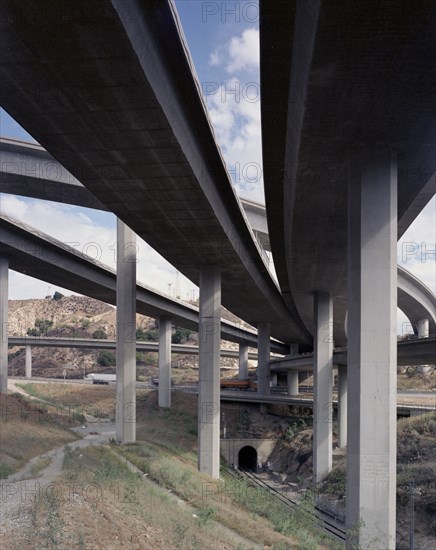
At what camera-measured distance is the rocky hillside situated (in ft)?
411

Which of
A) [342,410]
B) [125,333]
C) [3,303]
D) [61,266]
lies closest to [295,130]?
[125,333]

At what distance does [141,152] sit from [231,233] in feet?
35.5

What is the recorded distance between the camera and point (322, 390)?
39.0 m

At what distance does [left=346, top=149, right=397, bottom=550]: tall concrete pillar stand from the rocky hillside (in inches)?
4141

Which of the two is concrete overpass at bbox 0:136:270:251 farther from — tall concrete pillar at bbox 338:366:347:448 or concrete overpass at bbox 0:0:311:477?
tall concrete pillar at bbox 338:366:347:448

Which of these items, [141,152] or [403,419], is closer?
[141,152]

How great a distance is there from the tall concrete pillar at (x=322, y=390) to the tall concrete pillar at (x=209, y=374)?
9450 millimetres

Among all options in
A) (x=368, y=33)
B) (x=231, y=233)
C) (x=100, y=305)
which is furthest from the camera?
(x=100, y=305)

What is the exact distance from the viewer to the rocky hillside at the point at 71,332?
4929 inches

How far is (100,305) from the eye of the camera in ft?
533

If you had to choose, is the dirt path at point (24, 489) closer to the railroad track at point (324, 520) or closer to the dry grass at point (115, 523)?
the dry grass at point (115, 523)

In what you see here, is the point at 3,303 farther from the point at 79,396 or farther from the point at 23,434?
the point at 79,396

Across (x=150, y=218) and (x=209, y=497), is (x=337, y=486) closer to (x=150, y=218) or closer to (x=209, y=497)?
(x=209, y=497)

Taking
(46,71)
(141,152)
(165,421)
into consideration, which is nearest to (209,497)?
(141,152)
